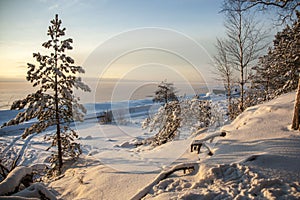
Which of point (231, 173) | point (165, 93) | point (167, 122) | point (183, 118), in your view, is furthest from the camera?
point (165, 93)

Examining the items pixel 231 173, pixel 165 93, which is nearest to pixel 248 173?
pixel 231 173

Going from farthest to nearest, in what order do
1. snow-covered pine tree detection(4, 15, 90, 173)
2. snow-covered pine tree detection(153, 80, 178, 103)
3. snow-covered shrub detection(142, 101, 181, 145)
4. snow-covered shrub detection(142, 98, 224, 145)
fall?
snow-covered pine tree detection(153, 80, 178, 103) → snow-covered shrub detection(142, 98, 224, 145) → snow-covered shrub detection(142, 101, 181, 145) → snow-covered pine tree detection(4, 15, 90, 173)

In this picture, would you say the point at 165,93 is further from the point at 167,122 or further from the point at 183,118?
the point at 183,118

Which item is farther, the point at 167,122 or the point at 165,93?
the point at 165,93

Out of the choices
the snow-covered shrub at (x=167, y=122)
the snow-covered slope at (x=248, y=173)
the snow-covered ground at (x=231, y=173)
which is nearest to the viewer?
the snow-covered slope at (x=248, y=173)

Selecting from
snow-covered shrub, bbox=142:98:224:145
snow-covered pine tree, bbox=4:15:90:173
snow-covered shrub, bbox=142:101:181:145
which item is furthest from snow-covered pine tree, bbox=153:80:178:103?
snow-covered pine tree, bbox=4:15:90:173

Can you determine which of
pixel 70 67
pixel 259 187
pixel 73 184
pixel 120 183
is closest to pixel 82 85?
pixel 70 67

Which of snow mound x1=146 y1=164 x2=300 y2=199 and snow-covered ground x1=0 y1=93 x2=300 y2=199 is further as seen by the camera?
snow-covered ground x1=0 y1=93 x2=300 y2=199

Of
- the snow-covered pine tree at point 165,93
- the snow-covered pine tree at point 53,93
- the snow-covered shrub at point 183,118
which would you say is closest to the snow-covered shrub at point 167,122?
the snow-covered shrub at point 183,118

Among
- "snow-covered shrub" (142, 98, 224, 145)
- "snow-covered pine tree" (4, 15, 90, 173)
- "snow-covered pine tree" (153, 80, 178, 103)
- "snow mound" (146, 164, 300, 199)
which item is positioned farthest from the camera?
"snow-covered pine tree" (153, 80, 178, 103)

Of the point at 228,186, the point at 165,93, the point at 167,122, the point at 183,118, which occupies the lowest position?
the point at 167,122

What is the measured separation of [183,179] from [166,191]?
59 centimetres

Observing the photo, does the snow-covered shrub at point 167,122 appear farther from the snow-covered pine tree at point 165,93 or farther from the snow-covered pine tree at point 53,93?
the snow-covered pine tree at point 53,93

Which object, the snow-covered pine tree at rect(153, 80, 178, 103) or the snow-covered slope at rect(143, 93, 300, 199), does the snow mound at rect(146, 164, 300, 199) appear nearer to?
the snow-covered slope at rect(143, 93, 300, 199)
